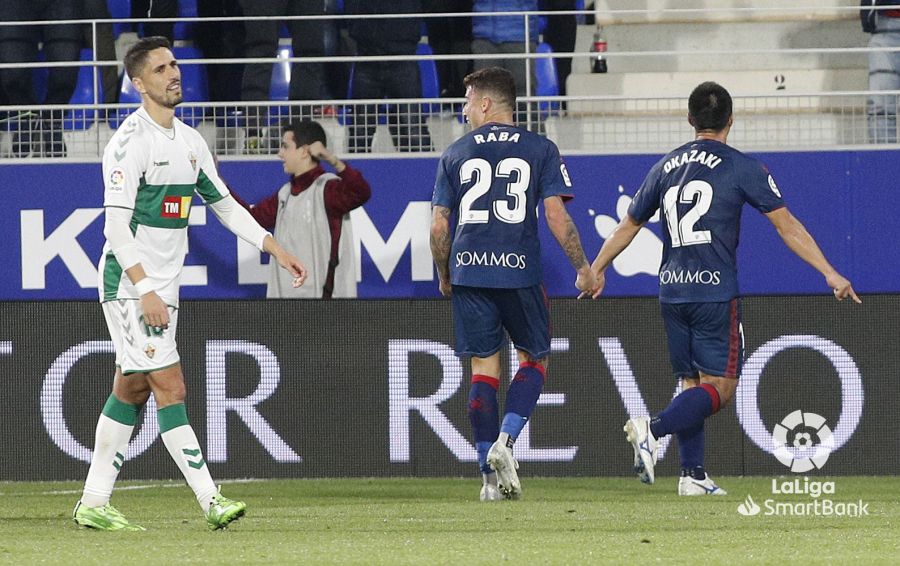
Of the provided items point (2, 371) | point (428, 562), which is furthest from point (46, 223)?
point (428, 562)

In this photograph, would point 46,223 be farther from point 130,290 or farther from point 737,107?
point 130,290

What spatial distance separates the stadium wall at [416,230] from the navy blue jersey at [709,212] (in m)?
4.49

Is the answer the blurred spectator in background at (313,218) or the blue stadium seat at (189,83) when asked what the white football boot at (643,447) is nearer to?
the blurred spectator in background at (313,218)

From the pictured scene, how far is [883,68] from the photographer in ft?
42.0

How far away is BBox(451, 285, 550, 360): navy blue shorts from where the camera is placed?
8.00 meters

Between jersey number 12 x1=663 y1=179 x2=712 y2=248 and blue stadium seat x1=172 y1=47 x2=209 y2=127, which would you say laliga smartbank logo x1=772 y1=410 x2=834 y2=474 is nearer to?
jersey number 12 x1=663 y1=179 x2=712 y2=248

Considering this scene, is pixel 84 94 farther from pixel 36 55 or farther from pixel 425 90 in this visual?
pixel 425 90

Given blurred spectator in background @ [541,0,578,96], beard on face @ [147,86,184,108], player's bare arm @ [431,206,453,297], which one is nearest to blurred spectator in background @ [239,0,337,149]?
blurred spectator in background @ [541,0,578,96]

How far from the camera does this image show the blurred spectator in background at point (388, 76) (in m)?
12.7

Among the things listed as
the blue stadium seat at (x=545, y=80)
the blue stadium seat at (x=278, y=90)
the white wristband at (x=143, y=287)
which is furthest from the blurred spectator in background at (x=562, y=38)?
the white wristband at (x=143, y=287)

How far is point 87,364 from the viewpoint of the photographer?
32.5 ft

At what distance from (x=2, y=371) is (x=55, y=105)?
3.56 meters

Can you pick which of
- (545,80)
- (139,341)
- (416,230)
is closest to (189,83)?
(416,230)

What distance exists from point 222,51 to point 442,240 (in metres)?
6.18
